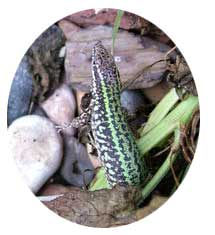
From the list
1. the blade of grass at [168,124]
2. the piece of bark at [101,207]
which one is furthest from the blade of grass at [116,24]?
the piece of bark at [101,207]

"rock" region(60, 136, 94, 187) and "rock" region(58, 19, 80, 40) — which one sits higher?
"rock" region(58, 19, 80, 40)

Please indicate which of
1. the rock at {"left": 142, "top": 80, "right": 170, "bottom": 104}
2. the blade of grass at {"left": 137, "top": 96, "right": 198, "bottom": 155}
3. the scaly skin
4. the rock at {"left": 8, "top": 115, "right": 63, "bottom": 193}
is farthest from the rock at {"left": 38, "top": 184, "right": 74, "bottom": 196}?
the rock at {"left": 142, "top": 80, "right": 170, "bottom": 104}

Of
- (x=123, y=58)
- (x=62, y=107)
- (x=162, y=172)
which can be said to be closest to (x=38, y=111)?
(x=62, y=107)

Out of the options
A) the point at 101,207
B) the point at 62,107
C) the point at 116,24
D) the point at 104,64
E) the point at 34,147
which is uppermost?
the point at 116,24

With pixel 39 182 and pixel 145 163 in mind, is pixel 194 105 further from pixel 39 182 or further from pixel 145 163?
pixel 39 182

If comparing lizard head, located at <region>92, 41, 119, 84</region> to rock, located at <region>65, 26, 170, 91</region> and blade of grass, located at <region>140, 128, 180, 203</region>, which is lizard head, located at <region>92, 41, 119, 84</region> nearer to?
rock, located at <region>65, 26, 170, 91</region>

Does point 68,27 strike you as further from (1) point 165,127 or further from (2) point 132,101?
(1) point 165,127
